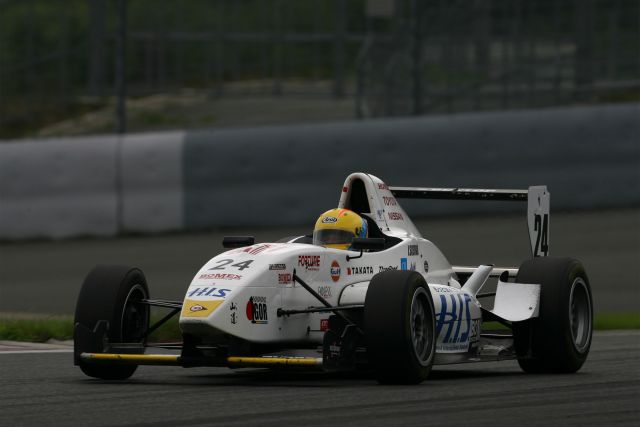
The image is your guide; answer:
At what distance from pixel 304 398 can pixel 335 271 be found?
5.24 feet

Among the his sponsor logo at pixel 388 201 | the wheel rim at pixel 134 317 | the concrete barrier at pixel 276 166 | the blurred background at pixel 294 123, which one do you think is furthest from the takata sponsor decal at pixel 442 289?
the concrete barrier at pixel 276 166

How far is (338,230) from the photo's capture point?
10.6 m

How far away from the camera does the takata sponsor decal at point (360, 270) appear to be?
10211mm

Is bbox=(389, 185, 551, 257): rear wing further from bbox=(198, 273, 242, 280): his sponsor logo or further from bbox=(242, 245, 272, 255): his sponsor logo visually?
bbox=(198, 273, 242, 280): his sponsor logo

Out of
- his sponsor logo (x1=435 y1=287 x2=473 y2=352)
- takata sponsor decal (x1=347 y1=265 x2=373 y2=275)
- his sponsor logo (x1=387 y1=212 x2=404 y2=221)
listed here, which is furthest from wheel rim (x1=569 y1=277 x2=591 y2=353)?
takata sponsor decal (x1=347 y1=265 x2=373 y2=275)

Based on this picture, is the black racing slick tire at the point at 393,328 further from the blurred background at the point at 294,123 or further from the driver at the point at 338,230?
the blurred background at the point at 294,123

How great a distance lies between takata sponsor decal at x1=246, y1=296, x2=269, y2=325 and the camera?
30.6 feet

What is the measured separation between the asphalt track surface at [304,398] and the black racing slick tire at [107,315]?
0.15m

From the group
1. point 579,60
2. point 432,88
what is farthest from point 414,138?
point 579,60

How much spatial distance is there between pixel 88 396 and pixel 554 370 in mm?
3676

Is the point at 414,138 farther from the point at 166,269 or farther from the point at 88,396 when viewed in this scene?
the point at 88,396

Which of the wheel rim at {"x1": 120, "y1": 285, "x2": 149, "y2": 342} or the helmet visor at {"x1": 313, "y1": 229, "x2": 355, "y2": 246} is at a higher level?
the helmet visor at {"x1": 313, "y1": 229, "x2": 355, "y2": 246}

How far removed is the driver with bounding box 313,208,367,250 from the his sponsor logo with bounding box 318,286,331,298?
56 centimetres

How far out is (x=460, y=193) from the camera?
38.9ft
